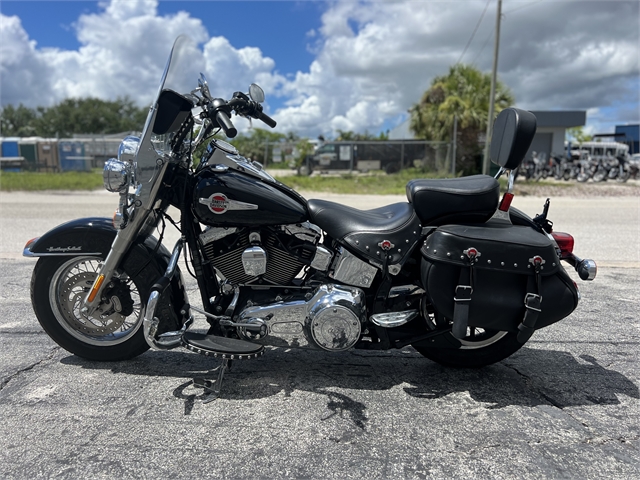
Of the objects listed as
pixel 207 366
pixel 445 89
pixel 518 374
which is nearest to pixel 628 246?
pixel 518 374

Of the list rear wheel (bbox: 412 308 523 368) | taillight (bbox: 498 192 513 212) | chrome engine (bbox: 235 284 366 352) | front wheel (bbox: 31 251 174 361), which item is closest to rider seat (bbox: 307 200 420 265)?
chrome engine (bbox: 235 284 366 352)

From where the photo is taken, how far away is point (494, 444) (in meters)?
2.37

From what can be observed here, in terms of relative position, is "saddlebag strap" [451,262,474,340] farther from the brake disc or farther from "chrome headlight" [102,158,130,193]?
the brake disc

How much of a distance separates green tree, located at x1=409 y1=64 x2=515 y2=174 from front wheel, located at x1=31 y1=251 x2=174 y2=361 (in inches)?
724

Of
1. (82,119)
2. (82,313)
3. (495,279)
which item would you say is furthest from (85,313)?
(82,119)

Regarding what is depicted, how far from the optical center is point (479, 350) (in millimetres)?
3070

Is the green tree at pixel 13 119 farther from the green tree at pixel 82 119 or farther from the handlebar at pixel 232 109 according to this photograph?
the handlebar at pixel 232 109

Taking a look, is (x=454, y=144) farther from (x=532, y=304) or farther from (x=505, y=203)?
(x=532, y=304)

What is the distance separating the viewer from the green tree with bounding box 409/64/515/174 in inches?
773

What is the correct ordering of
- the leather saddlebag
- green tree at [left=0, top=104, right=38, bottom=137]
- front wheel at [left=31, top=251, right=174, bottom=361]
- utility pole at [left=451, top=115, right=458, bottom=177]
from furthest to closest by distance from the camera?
green tree at [left=0, top=104, right=38, bottom=137] → utility pole at [left=451, top=115, right=458, bottom=177] → front wheel at [left=31, top=251, right=174, bottom=361] → the leather saddlebag

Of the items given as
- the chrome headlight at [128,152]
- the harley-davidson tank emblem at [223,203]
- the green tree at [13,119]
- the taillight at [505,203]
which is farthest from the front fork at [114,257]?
the green tree at [13,119]

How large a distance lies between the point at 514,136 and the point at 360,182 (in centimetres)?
1617

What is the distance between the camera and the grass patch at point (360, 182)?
54.3ft

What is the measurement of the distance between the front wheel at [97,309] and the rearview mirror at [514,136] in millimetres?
2212
